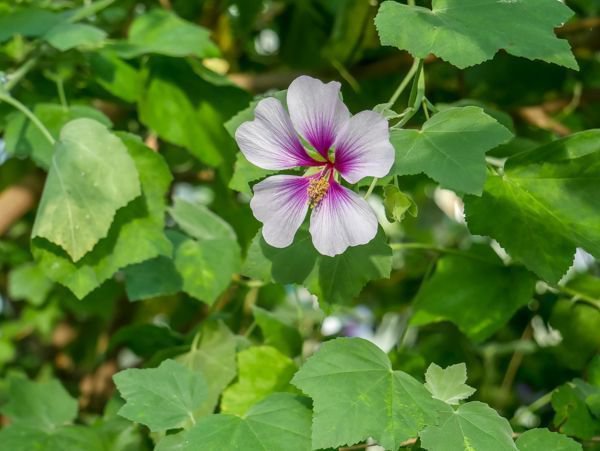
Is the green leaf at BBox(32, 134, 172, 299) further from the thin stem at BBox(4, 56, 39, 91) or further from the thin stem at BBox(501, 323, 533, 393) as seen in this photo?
the thin stem at BBox(501, 323, 533, 393)

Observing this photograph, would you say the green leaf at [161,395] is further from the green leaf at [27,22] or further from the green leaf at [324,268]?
the green leaf at [27,22]

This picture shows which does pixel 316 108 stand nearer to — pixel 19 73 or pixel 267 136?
pixel 267 136

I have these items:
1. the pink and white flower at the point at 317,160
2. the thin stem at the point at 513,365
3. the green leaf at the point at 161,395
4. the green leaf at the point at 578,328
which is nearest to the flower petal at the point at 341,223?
the pink and white flower at the point at 317,160

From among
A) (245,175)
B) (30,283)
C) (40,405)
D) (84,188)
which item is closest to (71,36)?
(84,188)

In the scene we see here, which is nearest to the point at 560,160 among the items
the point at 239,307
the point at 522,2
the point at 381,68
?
the point at 522,2

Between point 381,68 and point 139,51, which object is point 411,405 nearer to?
point 139,51

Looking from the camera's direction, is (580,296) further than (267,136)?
Yes

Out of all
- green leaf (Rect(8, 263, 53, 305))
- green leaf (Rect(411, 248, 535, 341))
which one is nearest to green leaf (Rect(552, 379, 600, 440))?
green leaf (Rect(411, 248, 535, 341))
